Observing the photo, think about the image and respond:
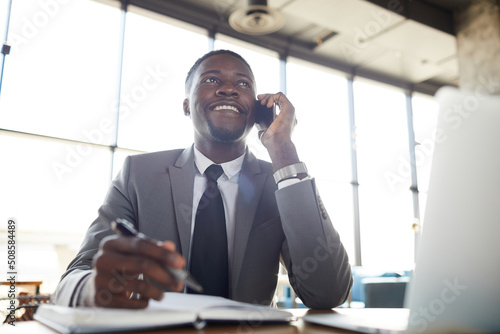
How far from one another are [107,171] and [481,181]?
4.70m

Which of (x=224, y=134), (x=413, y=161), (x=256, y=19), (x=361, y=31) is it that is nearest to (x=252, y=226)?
(x=224, y=134)

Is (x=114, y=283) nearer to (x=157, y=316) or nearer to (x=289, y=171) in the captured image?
(x=157, y=316)

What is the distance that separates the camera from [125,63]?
505cm

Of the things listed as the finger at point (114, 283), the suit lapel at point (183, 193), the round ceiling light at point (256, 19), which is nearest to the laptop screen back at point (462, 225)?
the finger at point (114, 283)

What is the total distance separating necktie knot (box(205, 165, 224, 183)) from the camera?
1.49 m

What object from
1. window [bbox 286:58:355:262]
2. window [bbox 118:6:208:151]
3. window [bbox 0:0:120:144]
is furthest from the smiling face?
window [bbox 286:58:355:262]

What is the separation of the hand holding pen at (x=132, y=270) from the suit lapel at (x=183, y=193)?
519 millimetres

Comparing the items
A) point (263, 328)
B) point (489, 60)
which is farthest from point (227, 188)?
point (489, 60)

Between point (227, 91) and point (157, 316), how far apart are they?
1165mm

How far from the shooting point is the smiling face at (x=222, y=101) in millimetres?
1624

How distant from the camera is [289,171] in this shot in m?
1.28

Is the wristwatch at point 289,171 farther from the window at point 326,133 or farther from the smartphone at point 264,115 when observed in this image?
the window at point 326,133

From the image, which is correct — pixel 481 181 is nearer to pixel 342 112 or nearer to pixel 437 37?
pixel 437 37

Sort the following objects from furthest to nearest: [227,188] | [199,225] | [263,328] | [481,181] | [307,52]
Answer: [307,52], [227,188], [199,225], [263,328], [481,181]
